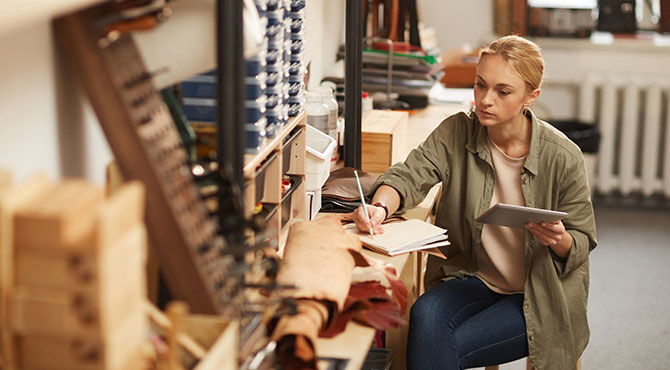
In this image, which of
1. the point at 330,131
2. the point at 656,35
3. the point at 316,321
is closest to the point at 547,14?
the point at 656,35

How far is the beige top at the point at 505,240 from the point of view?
2.58m

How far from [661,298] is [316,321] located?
2924 millimetres

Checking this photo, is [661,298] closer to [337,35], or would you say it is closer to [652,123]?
[652,123]

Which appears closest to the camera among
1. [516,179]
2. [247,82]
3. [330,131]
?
[247,82]

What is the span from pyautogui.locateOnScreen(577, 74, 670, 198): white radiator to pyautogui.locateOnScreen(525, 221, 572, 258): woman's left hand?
3266mm

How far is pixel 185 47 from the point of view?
1.62 meters

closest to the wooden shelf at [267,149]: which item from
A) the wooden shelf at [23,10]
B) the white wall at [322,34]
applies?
the wooden shelf at [23,10]

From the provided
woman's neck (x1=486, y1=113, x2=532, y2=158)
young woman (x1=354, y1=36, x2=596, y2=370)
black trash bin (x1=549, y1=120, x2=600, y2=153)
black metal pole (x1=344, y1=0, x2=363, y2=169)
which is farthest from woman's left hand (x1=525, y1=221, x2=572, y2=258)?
black trash bin (x1=549, y1=120, x2=600, y2=153)

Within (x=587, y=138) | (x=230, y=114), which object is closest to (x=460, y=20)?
(x=587, y=138)

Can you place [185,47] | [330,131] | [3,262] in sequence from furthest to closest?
[330,131]
[185,47]
[3,262]

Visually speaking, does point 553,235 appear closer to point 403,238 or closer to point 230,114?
point 403,238

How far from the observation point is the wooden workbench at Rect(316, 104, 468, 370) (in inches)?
70.5

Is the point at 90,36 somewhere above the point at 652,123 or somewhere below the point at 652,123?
above

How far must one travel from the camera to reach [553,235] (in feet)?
7.76
